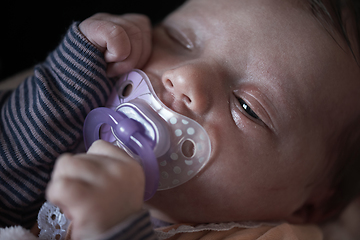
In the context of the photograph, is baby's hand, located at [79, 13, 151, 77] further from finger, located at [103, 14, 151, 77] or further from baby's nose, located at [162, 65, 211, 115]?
baby's nose, located at [162, 65, 211, 115]

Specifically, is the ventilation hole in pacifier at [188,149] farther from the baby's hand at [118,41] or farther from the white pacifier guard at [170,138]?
the baby's hand at [118,41]

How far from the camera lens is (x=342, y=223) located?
5.04 feet

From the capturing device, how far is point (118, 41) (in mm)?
993

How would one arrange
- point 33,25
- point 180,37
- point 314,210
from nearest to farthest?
1. point 180,37
2. point 314,210
3. point 33,25

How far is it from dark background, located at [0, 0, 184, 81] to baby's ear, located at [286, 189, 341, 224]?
1.19 metres

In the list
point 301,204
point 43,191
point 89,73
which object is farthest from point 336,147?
point 43,191

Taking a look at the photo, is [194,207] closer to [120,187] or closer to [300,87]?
[120,187]

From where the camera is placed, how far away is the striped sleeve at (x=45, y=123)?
3.16 ft

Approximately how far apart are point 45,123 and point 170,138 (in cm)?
37

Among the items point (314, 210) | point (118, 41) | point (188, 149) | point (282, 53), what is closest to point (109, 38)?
point (118, 41)

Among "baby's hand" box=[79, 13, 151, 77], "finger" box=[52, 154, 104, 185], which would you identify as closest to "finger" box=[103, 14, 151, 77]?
"baby's hand" box=[79, 13, 151, 77]

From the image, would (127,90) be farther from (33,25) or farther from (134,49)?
(33,25)

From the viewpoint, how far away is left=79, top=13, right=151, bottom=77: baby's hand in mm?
992

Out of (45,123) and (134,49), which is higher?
(134,49)
